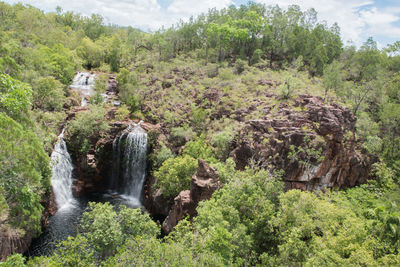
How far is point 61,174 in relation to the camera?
3114cm

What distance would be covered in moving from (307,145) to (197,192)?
44.4 feet

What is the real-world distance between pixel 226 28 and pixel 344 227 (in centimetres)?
4771

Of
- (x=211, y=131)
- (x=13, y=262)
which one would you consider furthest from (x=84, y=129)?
(x=13, y=262)

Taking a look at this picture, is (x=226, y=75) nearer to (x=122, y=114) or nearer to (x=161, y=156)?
(x=122, y=114)

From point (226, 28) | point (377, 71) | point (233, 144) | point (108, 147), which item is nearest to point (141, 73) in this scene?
point (226, 28)

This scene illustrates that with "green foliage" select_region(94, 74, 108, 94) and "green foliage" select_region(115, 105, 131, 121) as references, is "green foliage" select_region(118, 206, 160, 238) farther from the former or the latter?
"green foliage" select_region(94, 74, 108, 94)

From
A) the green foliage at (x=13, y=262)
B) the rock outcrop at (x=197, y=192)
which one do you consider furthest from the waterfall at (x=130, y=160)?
the green foliage at (x=13, y=262)

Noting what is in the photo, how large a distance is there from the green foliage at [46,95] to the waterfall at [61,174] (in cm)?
566

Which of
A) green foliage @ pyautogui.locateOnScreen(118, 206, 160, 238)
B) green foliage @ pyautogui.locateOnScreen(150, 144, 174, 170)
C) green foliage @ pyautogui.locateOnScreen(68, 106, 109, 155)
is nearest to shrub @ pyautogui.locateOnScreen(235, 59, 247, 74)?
green foliage @ pyautogui.locateOnScreen(150, 144, 174, 170)

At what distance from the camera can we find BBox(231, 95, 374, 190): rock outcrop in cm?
2661

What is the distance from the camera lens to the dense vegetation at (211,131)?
1538 cm

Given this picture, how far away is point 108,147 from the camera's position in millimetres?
34906

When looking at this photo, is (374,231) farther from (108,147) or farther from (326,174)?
(108,147)

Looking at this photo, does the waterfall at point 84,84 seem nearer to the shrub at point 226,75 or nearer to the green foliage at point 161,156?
the green foliage at point 161,156
